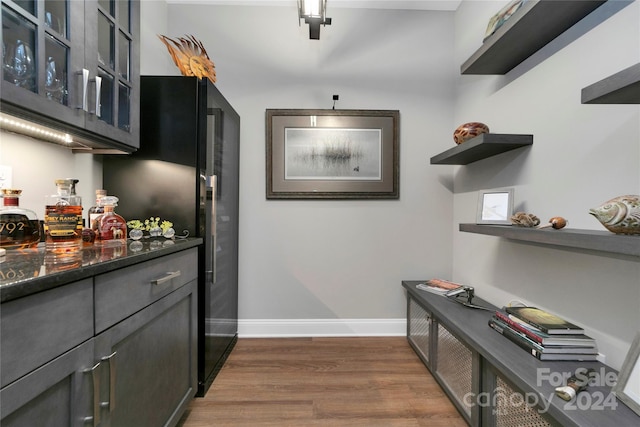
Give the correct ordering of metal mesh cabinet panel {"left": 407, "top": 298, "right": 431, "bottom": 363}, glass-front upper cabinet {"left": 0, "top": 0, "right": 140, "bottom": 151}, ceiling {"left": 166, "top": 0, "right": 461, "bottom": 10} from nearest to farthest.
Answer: glass-front upper cabinet {"left": 0, "top": 0, "right": 140, "bottom": 151}, metal mesh cabinet panel {"left": 407, "top": 298, "right": 431, "bottom": 363}, ceiling {"left": 166, "top": 0, "right": 461, "bottom": 10}

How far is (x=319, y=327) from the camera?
2.46 metres

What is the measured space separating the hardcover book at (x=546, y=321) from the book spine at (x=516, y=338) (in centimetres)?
8

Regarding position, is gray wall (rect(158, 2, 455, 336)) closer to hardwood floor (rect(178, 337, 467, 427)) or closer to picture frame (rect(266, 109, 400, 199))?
picture frame (rect(266, 109, 400, 199))

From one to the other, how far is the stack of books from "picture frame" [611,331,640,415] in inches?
8.0

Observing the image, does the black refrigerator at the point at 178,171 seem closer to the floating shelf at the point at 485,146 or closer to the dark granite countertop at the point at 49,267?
the dark granite countertop at the point at 49,267

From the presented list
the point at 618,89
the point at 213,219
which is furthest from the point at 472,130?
the point at 213,219

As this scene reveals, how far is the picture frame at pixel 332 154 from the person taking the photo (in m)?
2.42

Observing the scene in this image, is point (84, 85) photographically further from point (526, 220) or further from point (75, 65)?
point (526, 220)

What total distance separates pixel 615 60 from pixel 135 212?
2438mm

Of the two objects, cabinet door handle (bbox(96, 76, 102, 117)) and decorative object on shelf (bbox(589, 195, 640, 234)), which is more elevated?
cabinet door handle (bbox(96, 76, 102, 117))

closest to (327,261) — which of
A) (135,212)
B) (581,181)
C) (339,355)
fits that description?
(339,355)

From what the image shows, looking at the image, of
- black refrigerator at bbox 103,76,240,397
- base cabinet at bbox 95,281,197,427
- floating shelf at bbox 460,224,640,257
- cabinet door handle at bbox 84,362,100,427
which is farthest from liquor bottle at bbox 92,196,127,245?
floating shelf at bbox 460,224,640,257

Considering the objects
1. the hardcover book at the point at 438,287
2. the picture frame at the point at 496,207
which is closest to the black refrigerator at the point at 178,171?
the hardcover book at the point at 438,287

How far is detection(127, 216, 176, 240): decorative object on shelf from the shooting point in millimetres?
1519
